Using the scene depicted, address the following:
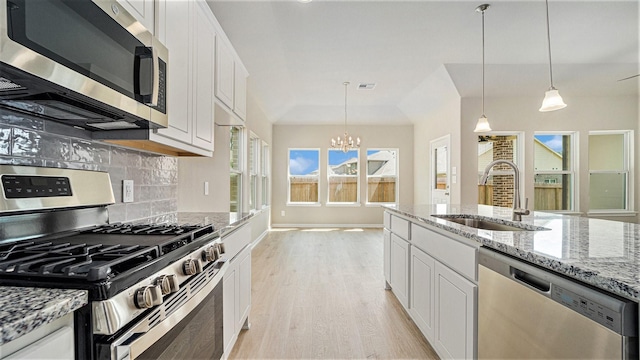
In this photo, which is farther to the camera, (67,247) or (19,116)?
(19,116)

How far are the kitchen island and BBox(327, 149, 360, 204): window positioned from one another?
15.6ft

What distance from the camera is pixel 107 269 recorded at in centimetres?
72

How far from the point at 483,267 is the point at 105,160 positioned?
192 centimetres

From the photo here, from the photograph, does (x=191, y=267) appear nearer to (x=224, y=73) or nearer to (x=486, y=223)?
(x=224, y=73)

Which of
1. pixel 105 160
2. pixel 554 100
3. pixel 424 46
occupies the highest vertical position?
pixel 424 46

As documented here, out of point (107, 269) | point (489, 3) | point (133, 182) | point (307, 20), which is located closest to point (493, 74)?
point (489, 3)

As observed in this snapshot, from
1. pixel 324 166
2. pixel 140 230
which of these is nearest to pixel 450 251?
pixel 140 230

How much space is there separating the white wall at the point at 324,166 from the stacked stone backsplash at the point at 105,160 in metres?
4.85

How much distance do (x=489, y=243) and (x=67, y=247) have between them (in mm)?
1603

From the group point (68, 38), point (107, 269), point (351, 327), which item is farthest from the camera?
point (351, 327)

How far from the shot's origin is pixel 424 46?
3646mm

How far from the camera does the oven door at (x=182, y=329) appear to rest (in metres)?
0.76

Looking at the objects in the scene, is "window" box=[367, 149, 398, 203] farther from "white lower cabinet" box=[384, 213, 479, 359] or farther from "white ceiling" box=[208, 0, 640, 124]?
"white lower cabinet" box=[384, 213, 479, 359]

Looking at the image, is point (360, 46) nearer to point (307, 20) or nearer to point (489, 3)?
point (307, 20)
